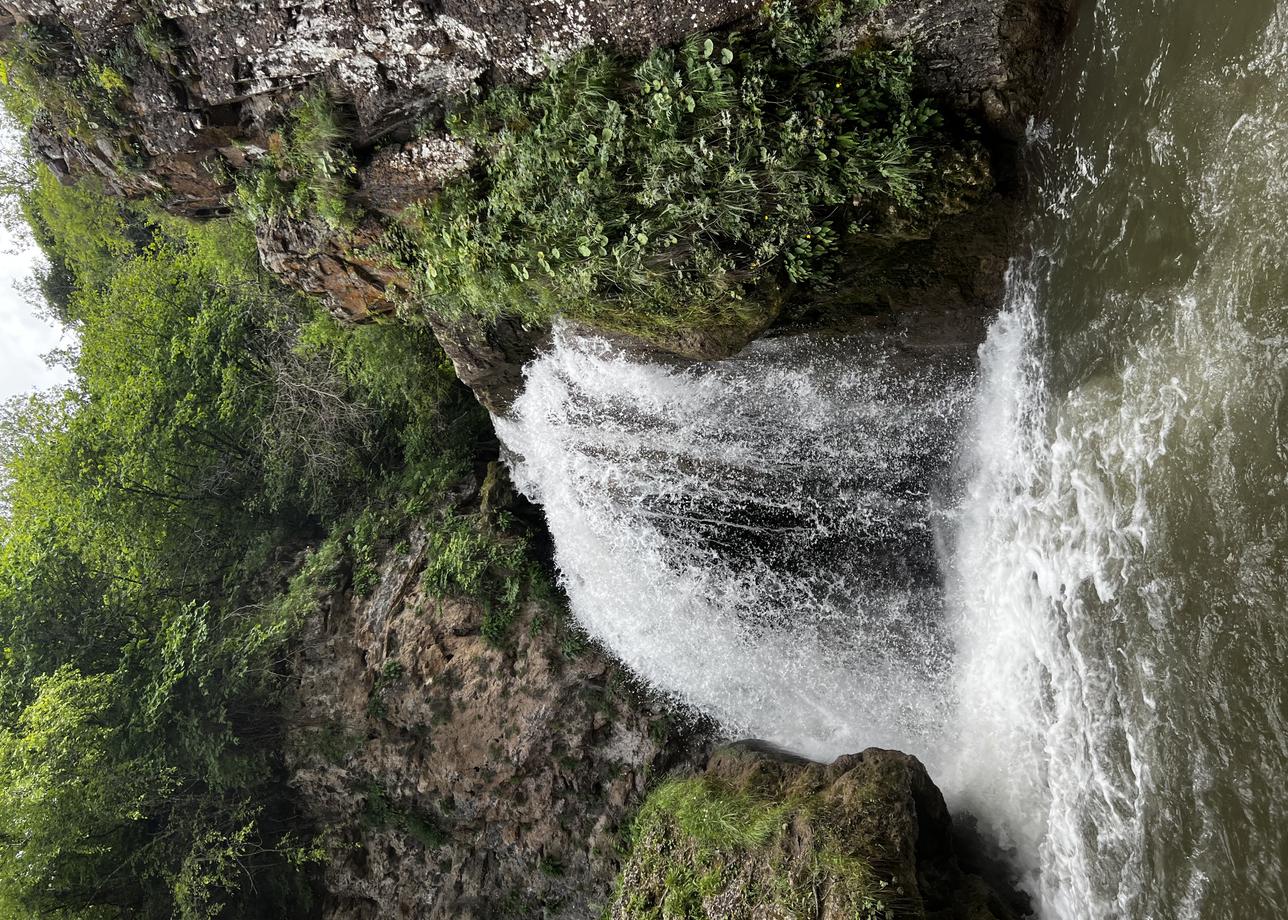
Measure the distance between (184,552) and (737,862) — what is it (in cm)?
1120

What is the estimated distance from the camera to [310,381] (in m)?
12.7

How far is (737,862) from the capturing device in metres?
6.71

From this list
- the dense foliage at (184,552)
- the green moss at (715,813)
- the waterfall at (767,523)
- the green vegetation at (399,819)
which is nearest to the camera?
the green moss at (715,813)

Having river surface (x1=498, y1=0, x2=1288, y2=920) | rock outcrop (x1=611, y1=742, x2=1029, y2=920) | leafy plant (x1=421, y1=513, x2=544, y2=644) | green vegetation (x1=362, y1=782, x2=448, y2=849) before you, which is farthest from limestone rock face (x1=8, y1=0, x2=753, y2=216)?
green vegetation (x1=362, y1=782, x2=448, y2=849)

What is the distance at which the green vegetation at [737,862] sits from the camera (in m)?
5.76

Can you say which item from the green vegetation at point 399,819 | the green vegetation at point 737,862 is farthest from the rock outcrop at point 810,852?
the green vegetation at point 399,819

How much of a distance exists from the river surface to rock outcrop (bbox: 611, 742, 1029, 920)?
0.91m

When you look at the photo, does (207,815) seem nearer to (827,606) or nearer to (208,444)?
(208,444)

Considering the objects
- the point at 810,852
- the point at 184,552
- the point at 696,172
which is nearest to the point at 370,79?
the point at 696,172

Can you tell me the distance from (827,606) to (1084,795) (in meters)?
3.50

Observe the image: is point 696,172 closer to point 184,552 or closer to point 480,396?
point 480,396

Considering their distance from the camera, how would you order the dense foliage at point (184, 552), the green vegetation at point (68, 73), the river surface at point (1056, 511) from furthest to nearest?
the dense foliage at point (184, 552) → the green vegetation at point (68, 73) → the river surface at point (1056, 511)

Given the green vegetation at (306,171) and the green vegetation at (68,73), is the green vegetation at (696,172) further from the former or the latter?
the green vegetation at (68,73)

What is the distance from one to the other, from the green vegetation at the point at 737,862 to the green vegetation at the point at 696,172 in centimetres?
433
